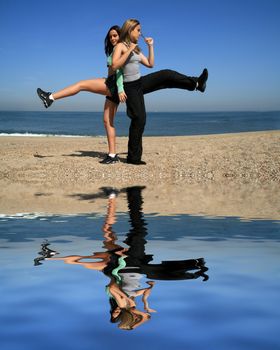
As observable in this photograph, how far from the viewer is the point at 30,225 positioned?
391 centimetres

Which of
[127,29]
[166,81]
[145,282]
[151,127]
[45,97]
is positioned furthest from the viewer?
[151,127]

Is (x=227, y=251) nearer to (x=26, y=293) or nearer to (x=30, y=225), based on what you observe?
(x=26, y=293)

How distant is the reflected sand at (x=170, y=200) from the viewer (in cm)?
456

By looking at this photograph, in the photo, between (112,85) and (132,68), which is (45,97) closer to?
(112,85)

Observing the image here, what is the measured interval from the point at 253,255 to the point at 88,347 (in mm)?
1507

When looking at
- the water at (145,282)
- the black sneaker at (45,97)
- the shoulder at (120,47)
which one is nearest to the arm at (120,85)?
the shoulder at (120,47)

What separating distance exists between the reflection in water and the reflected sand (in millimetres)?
1098

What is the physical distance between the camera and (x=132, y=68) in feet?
25.3

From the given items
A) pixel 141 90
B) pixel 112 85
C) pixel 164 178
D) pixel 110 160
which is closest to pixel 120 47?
pixel 112 85

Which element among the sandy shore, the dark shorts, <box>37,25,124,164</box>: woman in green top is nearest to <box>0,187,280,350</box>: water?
the sandy shore

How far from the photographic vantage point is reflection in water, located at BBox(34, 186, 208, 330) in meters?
1.99

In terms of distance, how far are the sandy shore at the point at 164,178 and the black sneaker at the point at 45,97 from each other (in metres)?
0.98

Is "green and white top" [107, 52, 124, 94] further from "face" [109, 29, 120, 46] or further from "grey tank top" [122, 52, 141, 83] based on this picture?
"face" [109, 29, 120, 46]

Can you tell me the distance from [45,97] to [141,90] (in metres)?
1.50
